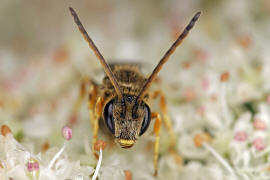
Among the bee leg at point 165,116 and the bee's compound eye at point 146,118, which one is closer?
the bee's compound eye at point 146,118

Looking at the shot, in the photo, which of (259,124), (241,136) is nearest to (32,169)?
(241,136)

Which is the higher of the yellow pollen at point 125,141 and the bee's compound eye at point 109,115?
the bee's compound eye at point 109,115

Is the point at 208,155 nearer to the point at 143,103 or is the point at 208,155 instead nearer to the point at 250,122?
the point at 250,122

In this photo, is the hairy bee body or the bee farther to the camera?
the hairy bee body

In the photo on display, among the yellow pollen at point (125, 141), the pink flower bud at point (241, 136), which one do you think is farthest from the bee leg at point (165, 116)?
the yellow pollen at point (125, 141)

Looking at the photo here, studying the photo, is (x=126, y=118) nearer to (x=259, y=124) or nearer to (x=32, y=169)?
(x=32, y=169)

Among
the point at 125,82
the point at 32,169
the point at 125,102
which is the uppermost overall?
the point at 125,82

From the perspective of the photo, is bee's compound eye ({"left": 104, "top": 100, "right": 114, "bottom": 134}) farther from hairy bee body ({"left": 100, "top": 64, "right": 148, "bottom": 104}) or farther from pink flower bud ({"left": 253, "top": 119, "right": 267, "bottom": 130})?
pink flower bud ({"left": 253, "top": 119, "right": 267, "bottom": 130})

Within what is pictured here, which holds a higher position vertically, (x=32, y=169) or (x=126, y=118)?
(x=126, y=118)

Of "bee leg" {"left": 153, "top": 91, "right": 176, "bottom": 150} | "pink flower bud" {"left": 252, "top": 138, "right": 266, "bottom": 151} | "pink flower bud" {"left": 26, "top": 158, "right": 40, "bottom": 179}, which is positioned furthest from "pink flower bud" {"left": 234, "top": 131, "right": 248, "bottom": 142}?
"pink flower bud" {"left": 26, "top": 158, "right": 40, "bottom": 179}

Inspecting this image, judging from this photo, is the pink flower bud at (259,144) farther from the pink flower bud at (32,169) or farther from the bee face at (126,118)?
the pink flower bud at (32,169)
